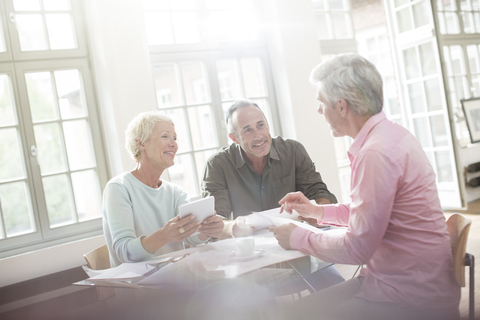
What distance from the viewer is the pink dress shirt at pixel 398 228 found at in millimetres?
1123

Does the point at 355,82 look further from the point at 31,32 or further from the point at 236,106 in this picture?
the point at 31,32

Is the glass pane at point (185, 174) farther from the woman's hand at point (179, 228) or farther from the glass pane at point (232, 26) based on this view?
the woman's hand at point (179, 228)

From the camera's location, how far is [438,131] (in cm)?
506

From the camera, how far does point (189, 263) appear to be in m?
1.34

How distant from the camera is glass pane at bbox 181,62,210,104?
3664mm

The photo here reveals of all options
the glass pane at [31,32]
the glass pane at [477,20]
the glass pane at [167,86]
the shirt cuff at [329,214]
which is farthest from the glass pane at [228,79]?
the glass pane at [477,20]

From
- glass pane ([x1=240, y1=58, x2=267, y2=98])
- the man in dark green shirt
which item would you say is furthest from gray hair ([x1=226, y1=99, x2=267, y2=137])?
glass pane ([x1=240, y1=58, x2=267, y2=98])

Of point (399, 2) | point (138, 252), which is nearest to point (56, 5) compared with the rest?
point (138, 252)

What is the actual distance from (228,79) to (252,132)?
1.75 metres

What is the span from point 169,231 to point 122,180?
Result: 1.67 ft

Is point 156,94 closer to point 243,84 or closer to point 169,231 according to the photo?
point 243,84

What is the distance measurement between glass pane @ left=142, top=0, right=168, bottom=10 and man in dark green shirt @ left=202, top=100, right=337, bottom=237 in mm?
1720

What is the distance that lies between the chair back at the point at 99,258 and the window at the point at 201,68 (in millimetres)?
1483

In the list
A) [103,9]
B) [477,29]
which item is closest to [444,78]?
[477,29]
